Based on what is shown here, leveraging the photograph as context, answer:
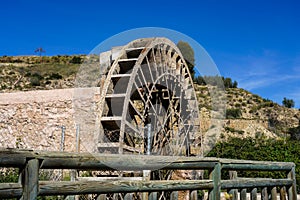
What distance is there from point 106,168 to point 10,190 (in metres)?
0.67

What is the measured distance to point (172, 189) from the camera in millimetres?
2854

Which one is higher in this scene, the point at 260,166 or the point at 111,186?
the point at 260,166

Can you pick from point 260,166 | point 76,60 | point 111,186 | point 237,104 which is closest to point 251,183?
point 260,166

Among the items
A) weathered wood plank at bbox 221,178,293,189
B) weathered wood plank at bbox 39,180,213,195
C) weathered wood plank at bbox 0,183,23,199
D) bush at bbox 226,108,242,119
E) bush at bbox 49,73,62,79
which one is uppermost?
bush at bbox 49,73,62,79

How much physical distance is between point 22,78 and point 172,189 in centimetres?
3064

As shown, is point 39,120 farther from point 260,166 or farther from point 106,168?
point 106,168

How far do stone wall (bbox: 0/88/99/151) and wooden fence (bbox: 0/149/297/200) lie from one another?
909 cm

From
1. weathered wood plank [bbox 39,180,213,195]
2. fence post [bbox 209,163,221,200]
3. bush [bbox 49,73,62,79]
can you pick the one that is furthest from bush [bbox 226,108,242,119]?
weathered wood plank [bbox 39,180,213,195]

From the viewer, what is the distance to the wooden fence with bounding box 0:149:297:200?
2131 mm

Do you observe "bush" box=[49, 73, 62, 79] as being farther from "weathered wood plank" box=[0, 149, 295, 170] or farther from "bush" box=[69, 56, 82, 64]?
"weathered wood plank" box=[0, 149, 295, 170]

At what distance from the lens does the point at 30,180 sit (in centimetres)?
215

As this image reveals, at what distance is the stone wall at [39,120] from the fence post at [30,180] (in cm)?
985

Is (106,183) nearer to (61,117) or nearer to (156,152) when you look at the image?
(156,152)

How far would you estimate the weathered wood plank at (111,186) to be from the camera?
2275mm
